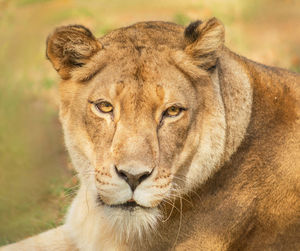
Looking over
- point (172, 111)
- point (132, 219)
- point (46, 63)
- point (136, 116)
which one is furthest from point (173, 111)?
point (46, 63)

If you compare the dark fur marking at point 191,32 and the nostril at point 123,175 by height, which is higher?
the dark fur marking at point 191,32

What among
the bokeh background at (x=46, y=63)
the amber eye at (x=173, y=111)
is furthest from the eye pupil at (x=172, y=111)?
the bokeh background at (x=46, y=63)

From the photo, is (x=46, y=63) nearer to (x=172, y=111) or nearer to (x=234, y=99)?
(x=234, y=99)

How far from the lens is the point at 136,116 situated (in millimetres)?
3918

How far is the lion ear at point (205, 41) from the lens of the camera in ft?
13.5

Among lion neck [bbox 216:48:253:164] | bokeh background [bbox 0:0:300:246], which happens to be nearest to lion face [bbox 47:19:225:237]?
lion neck [bbox 216:48:253:164]

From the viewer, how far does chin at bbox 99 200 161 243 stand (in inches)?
153

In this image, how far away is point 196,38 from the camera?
4191mm

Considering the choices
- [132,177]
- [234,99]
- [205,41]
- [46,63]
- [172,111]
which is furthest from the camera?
[46,63]

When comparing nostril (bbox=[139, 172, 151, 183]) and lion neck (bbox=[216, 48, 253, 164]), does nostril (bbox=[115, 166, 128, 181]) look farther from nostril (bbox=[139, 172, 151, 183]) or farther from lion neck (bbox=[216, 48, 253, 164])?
lion neck (bbox=[216, 48, 253, 164])

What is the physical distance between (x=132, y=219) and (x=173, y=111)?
734mm

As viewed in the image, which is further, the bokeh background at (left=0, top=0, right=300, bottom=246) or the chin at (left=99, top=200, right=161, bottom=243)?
the bokeh background at (left=0, top=0, right=300, bottom=246)

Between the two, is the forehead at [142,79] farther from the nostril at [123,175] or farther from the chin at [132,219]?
the chin at [132,219]

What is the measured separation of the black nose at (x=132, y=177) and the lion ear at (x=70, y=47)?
0.94 meters
